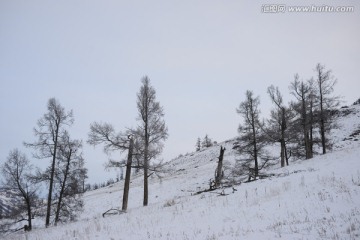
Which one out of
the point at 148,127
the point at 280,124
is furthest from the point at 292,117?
the point at 148,127

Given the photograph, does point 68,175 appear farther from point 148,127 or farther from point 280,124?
point 280,124

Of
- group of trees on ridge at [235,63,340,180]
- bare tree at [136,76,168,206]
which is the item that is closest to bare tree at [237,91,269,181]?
group of trees on ridge at [235,63,340,180]

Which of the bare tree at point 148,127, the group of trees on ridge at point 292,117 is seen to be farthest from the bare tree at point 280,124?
the bare tree at point 148,127

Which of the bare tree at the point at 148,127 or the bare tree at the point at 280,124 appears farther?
the bare tree at the point at 280,124

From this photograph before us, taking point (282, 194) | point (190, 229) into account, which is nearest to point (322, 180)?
point (282, 194)

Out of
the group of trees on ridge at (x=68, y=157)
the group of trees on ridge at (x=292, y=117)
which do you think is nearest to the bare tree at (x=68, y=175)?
the group of trees on ridge at (x=68, y=157)

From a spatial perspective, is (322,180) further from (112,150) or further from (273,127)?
(273,127)

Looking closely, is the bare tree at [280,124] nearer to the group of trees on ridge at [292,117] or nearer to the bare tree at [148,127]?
the group of trees on ridge at [292,117]

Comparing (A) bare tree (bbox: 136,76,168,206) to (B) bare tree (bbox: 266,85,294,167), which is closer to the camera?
(A) bare tree (bbox: 136,76,168,206)

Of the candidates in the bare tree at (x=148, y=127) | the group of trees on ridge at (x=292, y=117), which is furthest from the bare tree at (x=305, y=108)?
the bare tree at (x=148, y=127)

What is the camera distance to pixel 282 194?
10766 mm

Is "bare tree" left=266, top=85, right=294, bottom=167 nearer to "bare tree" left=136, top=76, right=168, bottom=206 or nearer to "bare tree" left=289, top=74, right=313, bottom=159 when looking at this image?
"bare tree" left=289, top=74, right=313, bottom=159

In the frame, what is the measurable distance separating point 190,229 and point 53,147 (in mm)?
13633

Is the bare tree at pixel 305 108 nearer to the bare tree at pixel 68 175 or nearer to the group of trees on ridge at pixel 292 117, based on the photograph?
the group of trees on ridge at pixel 292 117
